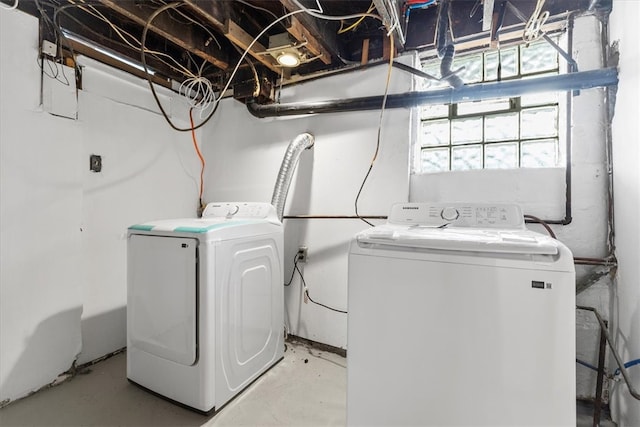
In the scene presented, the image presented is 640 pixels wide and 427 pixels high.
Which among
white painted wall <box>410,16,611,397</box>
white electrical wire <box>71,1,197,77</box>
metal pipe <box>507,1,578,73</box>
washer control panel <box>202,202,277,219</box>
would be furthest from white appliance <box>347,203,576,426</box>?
white electrical wire <box>71,1,197,77</box>

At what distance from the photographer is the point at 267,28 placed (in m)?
1.54

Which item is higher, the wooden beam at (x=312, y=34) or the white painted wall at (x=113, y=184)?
the wooden beam at (x=312, y=34)

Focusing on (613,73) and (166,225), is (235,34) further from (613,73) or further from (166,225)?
(613,73)


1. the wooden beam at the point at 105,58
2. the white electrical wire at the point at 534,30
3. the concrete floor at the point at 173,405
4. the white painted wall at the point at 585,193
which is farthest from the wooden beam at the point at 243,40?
the concrete floor at the point at 173,405

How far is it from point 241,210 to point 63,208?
108 cm

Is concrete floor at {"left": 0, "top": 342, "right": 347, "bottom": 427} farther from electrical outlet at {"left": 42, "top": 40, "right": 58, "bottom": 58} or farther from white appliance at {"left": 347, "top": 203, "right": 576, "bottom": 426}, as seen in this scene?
electrical outlet at {"left": 42, "top": 40, "right": 58, "bottom": 58}

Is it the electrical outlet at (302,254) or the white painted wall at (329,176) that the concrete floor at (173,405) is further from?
the electrical outlet at (302,254)

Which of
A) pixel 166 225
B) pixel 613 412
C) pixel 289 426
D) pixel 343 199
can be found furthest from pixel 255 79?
pixel 613 412

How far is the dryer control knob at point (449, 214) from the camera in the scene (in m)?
1.34

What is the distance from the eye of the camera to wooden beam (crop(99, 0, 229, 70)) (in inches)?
59.5

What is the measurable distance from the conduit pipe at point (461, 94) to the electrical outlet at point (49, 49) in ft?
4.12

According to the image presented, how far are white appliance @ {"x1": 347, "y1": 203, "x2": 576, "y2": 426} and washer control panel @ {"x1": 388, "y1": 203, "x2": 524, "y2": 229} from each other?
38 cm

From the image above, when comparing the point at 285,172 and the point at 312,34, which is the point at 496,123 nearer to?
the point at 312,34

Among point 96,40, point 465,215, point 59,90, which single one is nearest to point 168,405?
point 465,215
